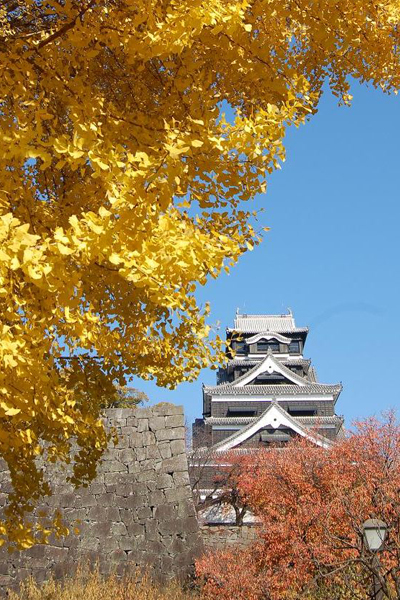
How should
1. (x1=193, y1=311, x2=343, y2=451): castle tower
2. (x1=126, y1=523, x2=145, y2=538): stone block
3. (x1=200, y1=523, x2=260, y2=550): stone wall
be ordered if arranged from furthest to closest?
(x1=193, y1=311, x2=343, y2=451): castle tower, (x1=200, y1=523, x2=260, y2=550): stone wall, (x1=126, y1=523, x2=145, y2=538): stone block

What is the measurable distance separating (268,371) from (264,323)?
23.7 ft

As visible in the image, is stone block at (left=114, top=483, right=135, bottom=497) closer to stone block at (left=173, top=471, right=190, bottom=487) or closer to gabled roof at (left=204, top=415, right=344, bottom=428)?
stone block at (left=173, top=471, right=190, bottom=487)

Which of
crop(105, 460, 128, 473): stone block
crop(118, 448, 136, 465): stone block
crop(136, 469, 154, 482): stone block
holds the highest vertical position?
crop(118, 448, 136, 465): stone block

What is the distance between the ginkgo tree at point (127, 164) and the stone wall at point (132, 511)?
6164 millimetres

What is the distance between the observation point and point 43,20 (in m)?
4.57

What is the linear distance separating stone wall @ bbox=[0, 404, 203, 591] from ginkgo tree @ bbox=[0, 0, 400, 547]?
6.16 m

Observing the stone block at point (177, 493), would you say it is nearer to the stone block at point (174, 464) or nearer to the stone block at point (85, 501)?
the stone block at point (174, 464)

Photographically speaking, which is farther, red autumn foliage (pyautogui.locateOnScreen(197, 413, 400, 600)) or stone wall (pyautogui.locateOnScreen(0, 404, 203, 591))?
stone wall (pyautogui.locateOnScreen(0, 404, 203, 591))

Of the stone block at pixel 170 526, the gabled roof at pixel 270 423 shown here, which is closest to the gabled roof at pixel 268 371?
the gabled roof at pixel 270 423

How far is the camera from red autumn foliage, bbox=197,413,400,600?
723 cm

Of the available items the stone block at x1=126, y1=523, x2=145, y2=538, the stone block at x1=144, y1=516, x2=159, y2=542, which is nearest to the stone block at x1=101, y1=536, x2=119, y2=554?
the stone block at x1=126, y1=523, x2=145, y2=538

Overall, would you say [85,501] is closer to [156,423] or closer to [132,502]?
[132,502]

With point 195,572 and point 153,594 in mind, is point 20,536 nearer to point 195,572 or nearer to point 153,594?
point 153,594

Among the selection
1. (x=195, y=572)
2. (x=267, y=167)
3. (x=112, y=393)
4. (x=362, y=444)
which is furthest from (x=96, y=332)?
(x=362, y=444)
